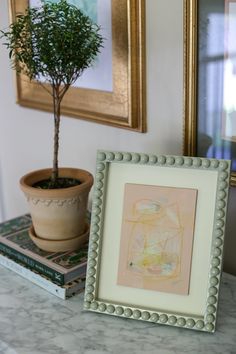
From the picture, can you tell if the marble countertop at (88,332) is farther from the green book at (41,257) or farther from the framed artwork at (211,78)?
the framed artwork at (211,78)

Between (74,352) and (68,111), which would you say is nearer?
(74,352)

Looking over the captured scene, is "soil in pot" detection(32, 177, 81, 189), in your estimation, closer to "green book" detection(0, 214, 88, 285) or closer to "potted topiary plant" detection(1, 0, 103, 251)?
"potted topiary plant" detection(1, 0, 103, 251)

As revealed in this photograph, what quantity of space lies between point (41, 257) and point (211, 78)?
51cm

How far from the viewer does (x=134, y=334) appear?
0.90 meters

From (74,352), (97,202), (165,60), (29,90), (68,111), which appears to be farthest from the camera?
(29,90)

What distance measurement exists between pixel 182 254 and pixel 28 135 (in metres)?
0.80

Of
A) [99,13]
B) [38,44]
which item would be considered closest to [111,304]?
[38,44]

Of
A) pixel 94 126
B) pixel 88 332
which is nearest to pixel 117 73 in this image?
pixel 94 126

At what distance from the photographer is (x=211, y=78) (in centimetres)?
102

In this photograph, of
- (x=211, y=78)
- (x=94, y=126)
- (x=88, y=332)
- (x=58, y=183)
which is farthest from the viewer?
(x=94, y=126)

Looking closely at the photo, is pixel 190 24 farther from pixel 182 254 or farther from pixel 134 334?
pixel 134 334

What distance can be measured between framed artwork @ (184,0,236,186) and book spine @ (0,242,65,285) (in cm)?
39

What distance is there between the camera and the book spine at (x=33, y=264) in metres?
1.04

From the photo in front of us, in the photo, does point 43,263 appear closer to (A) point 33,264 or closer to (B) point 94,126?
(A) point 33,264
